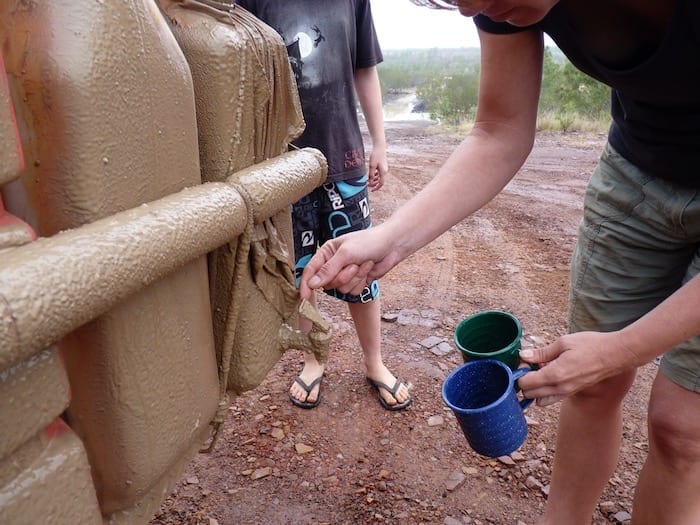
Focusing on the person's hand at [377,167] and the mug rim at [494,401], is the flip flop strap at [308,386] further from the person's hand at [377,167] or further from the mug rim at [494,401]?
the mug rim at [494,401]

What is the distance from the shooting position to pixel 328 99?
97.2 inches

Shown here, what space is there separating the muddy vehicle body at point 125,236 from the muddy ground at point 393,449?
105 centimetres

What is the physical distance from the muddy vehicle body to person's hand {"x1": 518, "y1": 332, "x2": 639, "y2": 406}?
0.71 m

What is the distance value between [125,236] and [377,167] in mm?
2157

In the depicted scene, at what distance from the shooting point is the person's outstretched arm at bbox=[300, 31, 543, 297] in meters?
1.60

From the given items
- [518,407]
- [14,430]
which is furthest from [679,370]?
[14,430]

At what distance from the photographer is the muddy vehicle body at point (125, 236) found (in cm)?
81

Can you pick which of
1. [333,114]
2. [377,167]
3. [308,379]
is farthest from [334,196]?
[308,379]

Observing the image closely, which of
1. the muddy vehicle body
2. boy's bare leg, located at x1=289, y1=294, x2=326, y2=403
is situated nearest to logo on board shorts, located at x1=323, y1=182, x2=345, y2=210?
boy's bare leg, located at x1=289, y1=294, x2=326, y2=403

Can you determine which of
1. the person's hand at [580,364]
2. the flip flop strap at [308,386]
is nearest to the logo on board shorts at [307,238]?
the flip flop strap at [308,386]

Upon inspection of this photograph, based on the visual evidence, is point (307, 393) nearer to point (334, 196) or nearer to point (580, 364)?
point (334, 196)

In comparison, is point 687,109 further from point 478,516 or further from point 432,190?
point 478,516

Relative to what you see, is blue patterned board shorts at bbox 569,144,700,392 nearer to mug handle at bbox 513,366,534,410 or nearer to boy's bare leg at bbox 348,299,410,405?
mug handle at bbox 513,366,534,410

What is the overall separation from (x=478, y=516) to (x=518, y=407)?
780 millimetres
